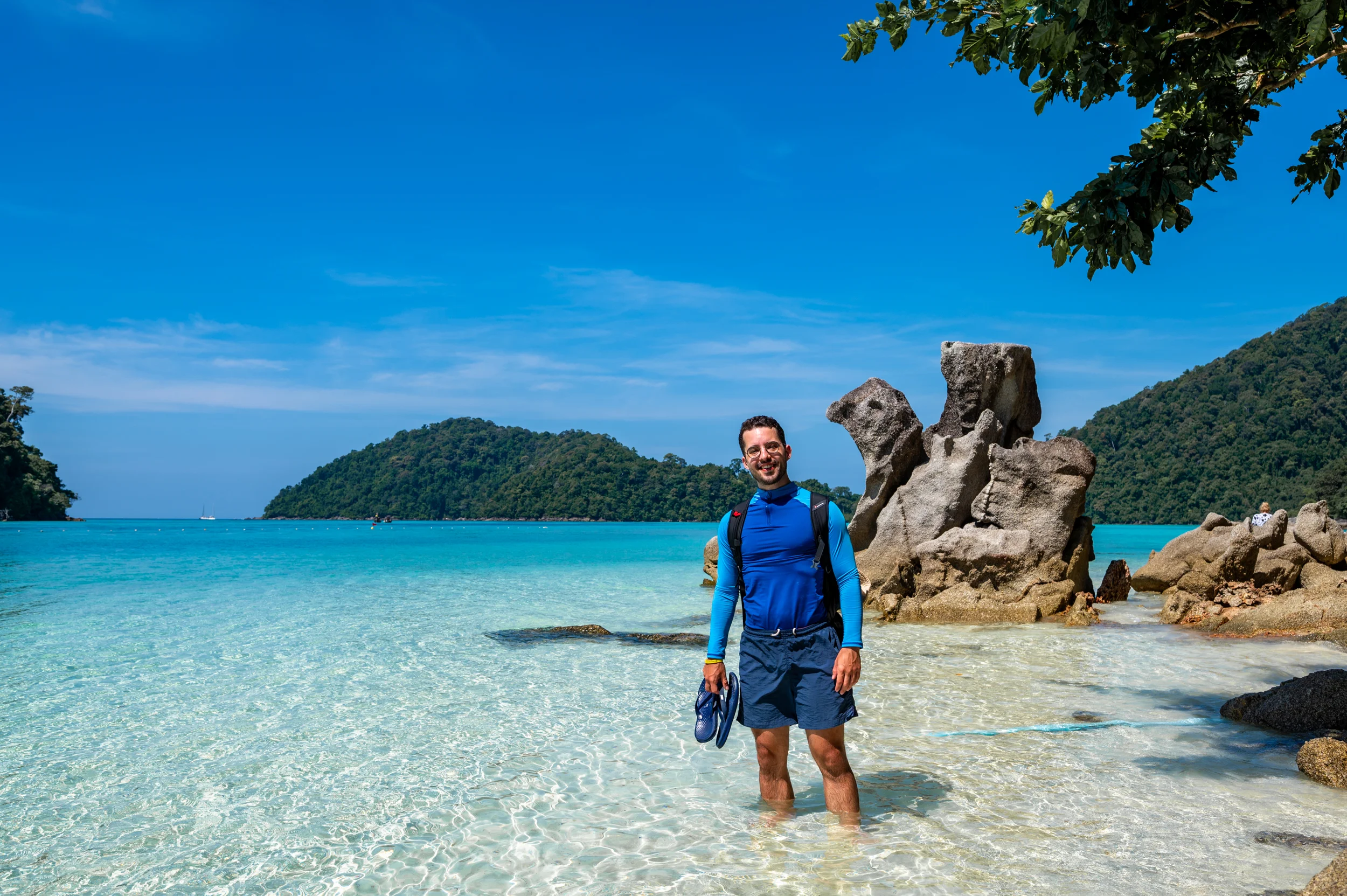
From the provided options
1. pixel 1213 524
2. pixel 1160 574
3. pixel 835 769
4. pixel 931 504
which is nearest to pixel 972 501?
pixel 931 504

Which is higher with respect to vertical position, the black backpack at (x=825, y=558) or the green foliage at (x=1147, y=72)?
the green foliage at (x=1147, y=72)

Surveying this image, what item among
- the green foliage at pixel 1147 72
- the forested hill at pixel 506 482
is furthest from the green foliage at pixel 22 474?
the green foliage at pixel 1147 72

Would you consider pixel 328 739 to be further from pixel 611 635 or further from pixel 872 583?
pixel 872 583

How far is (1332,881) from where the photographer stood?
3.33 metres

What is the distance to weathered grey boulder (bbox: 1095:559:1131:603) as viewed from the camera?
1789cm

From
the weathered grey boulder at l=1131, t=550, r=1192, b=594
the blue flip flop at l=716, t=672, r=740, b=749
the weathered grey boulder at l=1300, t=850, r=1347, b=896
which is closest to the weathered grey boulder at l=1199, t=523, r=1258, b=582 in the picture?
the weathered grey boulder at l=1131, t=550, r=1192, b=594

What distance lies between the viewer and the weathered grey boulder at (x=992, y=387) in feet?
54.3

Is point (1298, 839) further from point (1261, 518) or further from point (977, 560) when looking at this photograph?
point (1261, 518)

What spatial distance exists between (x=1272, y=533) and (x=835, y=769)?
48.7ft

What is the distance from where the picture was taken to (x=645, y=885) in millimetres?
4273

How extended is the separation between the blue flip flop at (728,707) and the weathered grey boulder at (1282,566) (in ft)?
48.1

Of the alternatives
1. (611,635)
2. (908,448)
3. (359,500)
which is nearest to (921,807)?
(611,635)

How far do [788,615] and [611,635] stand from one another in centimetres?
938

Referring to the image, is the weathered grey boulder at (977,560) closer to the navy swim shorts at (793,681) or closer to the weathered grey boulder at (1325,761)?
the weathered grey boulder at (1325,761)
